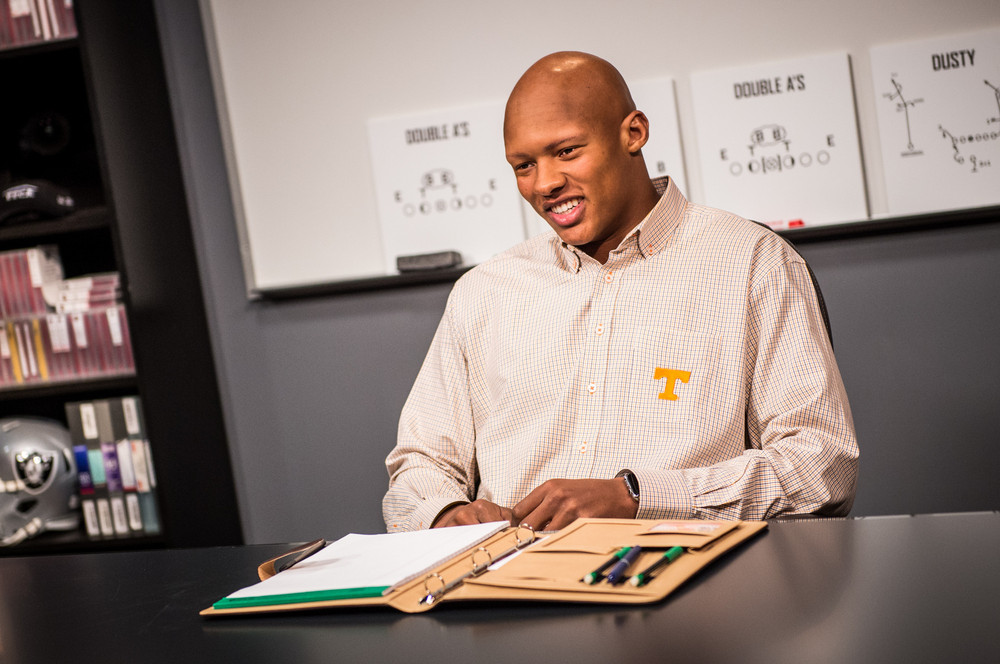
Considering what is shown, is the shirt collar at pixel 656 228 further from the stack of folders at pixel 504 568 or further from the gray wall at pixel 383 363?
the gray wall at pixel 383 363

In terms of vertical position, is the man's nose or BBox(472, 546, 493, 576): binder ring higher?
the man's nose

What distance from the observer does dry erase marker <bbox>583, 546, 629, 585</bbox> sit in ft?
2.63

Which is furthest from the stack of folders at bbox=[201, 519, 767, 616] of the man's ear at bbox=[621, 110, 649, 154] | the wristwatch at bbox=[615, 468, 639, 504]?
the man's ear at bbox=[621, 110, 649, 154]

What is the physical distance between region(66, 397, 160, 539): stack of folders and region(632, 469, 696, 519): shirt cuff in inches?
72.2

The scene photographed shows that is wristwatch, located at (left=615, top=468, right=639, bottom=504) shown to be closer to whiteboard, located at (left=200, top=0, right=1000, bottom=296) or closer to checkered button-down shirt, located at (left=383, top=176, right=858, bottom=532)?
checkered button-down shirt, located at (left=383, top=176, right=858, bottom=532)

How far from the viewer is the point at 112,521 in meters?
2.70

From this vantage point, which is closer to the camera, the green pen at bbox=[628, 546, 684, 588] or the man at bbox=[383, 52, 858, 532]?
the green pen at bbox=[628, 546, 684, 588]

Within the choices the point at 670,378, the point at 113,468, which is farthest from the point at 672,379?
the point at 113,468

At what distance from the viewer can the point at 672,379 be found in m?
1.50

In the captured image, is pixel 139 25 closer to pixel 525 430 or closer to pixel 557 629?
pixel 525 430

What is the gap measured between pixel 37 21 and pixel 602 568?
255 cm

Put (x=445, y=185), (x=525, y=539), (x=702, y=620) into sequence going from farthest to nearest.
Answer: (x=445, y=185)
(x=525, y=539)
(x=702, y=620)

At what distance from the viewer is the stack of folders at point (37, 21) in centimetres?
261

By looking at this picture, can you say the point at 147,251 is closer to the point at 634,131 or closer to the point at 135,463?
the point at 135,463
